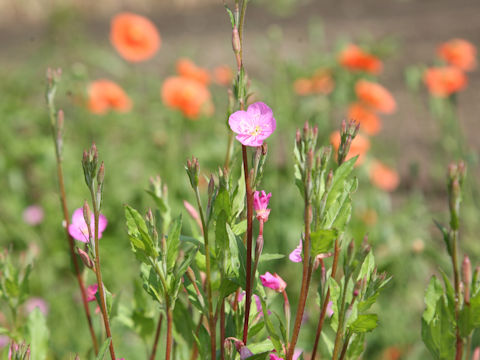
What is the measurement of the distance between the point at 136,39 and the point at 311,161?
2775 mm

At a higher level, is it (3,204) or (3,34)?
(3,34)

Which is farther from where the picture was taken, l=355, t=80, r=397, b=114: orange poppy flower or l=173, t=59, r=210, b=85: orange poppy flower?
l=173, t=59, r=210, b=85: orange poppy flower

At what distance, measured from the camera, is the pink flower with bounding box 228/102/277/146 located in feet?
2.17

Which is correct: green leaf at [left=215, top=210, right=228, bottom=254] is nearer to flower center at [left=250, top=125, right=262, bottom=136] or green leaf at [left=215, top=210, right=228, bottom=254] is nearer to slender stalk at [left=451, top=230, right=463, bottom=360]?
flower center at [left=250, top=125, right=262, bottom=136]

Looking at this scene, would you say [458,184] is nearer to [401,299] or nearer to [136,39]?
[401,299]

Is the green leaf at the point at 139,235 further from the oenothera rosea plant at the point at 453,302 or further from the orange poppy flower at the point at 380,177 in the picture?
the orange poppy flower at the point at 380,177

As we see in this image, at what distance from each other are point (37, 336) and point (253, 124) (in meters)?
0.47

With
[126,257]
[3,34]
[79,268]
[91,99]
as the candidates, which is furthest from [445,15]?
[79,268]

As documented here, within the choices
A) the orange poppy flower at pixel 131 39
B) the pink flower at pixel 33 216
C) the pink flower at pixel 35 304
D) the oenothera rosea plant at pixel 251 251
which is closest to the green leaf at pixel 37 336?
the oenothera rosea plant at pixel 251 251

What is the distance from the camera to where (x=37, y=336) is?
853mm

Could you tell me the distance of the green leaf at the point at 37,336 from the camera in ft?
2.76

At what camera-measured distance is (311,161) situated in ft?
1.80

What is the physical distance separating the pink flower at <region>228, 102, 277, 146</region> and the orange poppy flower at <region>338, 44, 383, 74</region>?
2225 mm

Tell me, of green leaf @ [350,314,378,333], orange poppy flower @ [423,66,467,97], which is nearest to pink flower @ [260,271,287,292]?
green leaf @ [350,314,378,333]
